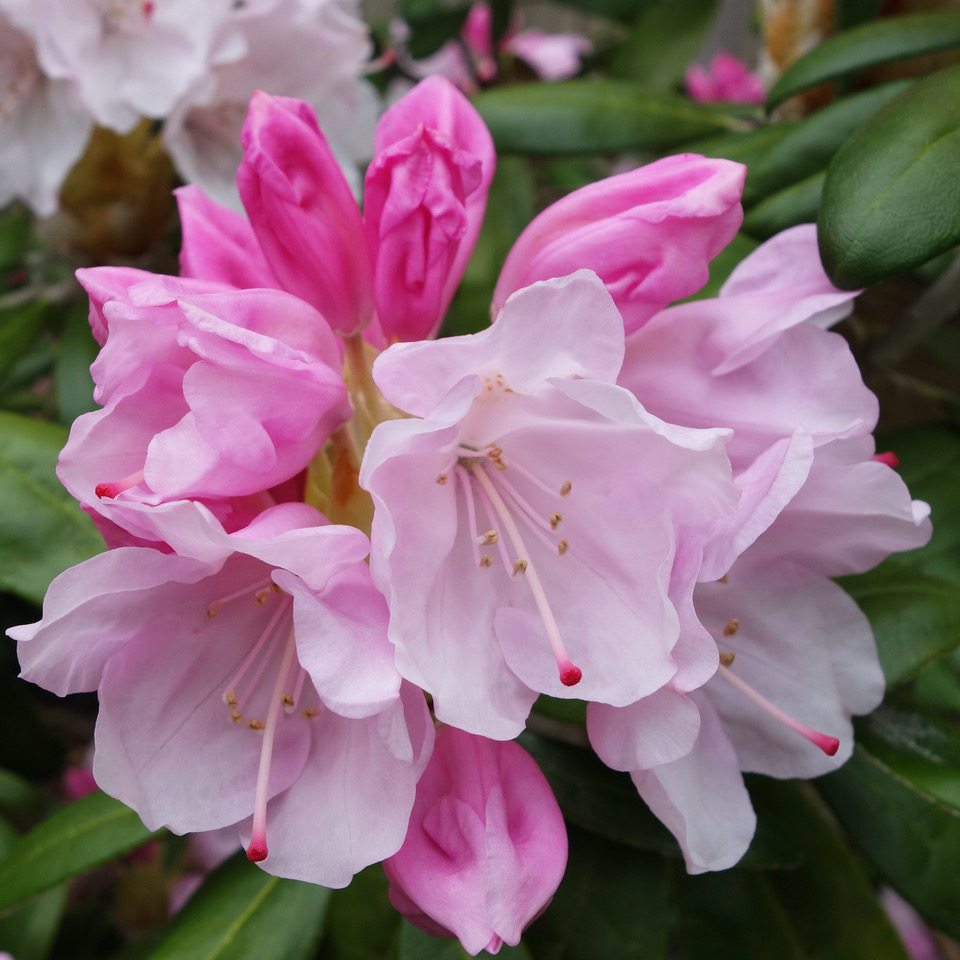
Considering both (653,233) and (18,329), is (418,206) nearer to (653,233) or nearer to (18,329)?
(653,233)

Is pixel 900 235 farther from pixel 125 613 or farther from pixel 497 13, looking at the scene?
pixel 497 13

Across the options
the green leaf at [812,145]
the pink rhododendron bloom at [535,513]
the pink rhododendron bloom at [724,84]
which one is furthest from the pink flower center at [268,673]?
the pink rhododendron bloom at [724,84]

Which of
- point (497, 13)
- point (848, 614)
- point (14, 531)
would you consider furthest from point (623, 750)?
point (497, 13)

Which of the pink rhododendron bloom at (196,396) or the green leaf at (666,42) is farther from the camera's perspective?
the green leaf at (666,42)

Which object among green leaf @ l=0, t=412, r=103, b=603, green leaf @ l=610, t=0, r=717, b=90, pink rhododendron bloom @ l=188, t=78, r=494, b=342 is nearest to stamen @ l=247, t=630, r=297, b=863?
pink rhododendron bloom @ l=188, t=78, r=494, b=342

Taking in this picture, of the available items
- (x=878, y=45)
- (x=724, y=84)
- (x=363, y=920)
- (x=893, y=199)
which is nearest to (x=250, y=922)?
(x=363, y=920)

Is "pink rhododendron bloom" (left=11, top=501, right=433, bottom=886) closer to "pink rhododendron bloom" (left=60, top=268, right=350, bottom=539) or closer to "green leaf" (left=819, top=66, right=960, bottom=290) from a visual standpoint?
"pink rhododendron bloom" (left=60, top=268, right=350, bottom=539)

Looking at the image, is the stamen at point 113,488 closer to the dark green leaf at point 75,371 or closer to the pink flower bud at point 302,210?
the pink flower bud at point 302,210
